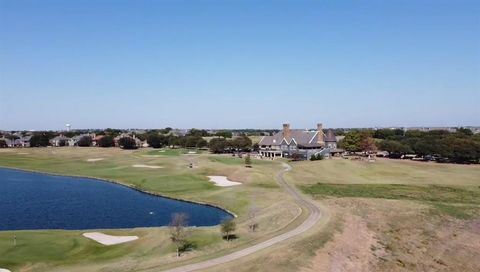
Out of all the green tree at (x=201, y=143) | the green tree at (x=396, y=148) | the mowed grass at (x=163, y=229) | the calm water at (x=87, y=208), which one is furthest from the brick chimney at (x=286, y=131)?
the calm water at (x=87, y=208)

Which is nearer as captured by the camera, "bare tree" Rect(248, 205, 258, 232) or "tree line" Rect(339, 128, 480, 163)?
"bare tree" Rect(248, 205, 258, 232)

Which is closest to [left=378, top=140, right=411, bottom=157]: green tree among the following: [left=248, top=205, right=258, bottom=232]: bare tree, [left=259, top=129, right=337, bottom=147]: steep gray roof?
[left=259, top=129, right=337, bottom=147]: steep gray roof

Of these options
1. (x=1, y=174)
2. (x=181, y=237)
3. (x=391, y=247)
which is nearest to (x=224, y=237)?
(x=181, y=237)

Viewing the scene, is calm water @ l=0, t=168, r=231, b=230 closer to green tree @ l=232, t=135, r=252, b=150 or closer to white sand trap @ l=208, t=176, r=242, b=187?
white sand trap @ l=208, t=176, r=242, b=187

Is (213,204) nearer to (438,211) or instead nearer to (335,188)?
(335,188)

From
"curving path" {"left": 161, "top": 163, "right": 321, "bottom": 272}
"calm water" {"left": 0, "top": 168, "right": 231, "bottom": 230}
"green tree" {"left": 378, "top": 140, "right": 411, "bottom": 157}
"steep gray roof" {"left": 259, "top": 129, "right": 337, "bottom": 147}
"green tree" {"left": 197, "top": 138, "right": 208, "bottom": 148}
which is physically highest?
"steep gray roof" {"left": 259, "top": 129, "right": 337, "bottom": 147}

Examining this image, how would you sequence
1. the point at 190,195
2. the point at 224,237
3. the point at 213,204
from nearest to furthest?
the point at 224,237, the point at 213,204, the point at 190,195

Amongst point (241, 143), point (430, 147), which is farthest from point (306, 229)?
point (241, 143)
